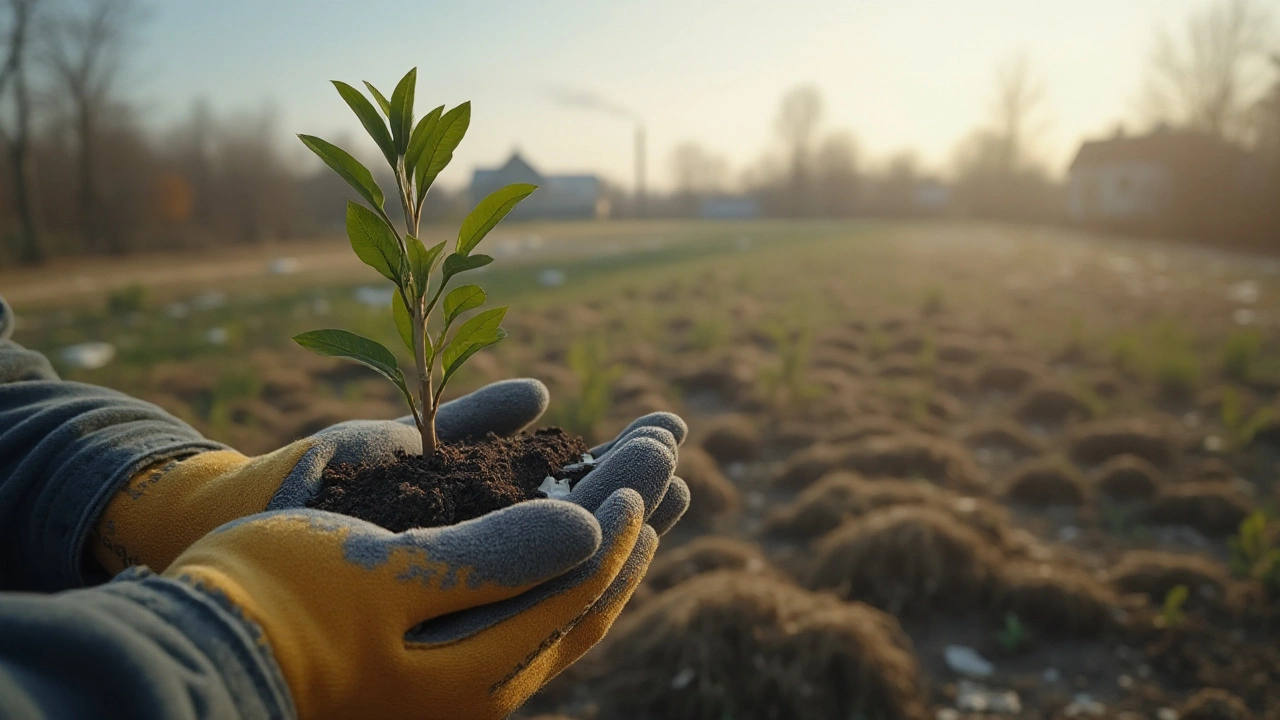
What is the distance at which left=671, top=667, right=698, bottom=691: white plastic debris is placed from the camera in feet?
8.84

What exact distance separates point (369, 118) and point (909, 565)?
302 cm

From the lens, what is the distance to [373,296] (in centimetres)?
1065

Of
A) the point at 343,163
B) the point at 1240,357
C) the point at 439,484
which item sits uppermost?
the point at 343,163

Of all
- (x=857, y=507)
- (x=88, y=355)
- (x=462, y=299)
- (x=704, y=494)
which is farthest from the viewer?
(x=88, y=355)

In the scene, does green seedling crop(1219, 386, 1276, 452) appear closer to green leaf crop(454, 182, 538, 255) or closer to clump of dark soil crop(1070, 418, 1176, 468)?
clump of dark soil crop(1070, 418, 1176, 468)

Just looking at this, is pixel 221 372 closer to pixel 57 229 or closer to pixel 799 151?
pixel 57 229

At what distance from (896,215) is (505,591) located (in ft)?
163

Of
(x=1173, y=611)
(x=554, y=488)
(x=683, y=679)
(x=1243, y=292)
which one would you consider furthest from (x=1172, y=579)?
(x=1243, y=292)

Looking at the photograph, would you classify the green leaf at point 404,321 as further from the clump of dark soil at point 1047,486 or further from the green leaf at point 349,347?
the clump of dark soil at point 1047,486

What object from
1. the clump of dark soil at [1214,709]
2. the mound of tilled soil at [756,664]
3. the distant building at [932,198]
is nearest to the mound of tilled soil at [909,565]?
the mound of tilled soil at [756,664]

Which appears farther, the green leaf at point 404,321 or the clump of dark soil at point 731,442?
the clump of dark soil at point 731,442

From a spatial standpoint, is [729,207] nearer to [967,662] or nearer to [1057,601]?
[1057,601]

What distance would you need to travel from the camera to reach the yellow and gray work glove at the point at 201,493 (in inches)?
54.3

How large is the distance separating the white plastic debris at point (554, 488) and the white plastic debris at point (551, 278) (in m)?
11.0
